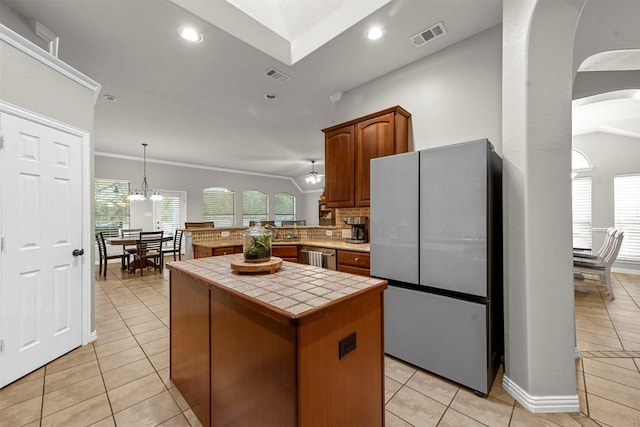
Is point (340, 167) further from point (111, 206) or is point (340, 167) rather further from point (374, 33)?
point (111, 206)

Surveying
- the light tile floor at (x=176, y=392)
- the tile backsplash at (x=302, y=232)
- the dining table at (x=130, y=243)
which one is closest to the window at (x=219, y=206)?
the dining table at (x=130, y=243)

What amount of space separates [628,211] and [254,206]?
32.8 feet

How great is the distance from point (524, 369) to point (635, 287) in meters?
4.70

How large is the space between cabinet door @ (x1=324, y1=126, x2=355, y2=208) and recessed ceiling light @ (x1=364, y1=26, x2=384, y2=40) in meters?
1.00

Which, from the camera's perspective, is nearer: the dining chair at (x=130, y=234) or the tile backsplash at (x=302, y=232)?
the tile backsplash at (x=302, y=232)

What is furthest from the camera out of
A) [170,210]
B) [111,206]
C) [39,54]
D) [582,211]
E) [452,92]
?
[170,210]

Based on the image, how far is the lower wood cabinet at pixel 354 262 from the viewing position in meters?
2.75

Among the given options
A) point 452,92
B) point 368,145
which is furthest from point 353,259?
point 452,92

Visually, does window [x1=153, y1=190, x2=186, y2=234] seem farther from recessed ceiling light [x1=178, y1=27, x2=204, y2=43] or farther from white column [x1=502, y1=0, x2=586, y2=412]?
white column [x1=502, y1=0, x2=586, y2=412]

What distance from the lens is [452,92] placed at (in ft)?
9.08

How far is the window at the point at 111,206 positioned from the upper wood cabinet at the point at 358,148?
21.6 feet

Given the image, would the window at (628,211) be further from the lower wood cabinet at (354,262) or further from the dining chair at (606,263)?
the lower wood cabinet at (354,262)

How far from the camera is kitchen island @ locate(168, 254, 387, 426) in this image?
100cm

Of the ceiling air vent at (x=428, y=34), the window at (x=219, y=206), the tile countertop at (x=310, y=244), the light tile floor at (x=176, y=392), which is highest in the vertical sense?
the ceiling air vent at (x=428, y=34)
